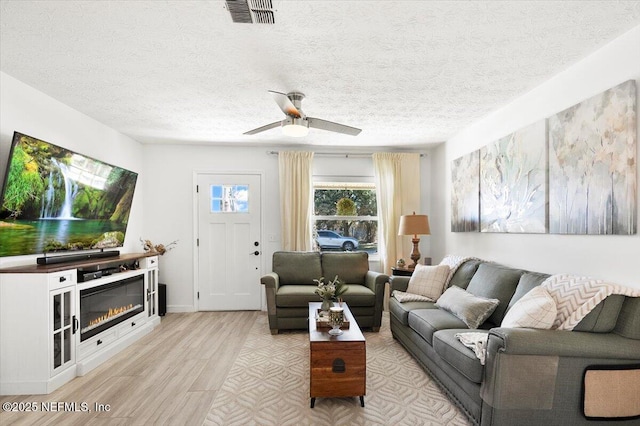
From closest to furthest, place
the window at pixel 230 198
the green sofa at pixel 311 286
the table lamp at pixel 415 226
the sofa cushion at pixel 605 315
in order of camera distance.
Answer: the sofa cushion at pixel 605 315
the green sofa at pixel 311 286
the table lamp at pixel 415 226
the window at pixel 230 198

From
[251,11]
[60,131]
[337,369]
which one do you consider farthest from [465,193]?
[60,131]

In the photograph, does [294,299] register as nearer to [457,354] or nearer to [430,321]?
[430,321]

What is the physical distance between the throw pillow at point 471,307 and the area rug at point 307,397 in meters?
0.62

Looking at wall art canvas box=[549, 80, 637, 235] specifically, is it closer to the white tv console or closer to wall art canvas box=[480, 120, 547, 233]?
wall art canvas box=[480, 120, 547, 233]

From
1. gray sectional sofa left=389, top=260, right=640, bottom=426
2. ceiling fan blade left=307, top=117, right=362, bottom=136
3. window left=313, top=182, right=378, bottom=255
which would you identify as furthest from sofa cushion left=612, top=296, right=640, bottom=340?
window left=313, top=182, right=378, bottom=255

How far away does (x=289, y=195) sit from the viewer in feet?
17.4

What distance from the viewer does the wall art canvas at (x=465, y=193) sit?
4098mm

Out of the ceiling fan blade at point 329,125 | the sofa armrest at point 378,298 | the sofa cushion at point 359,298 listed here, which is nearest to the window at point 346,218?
the sofa armrest at point 378,298

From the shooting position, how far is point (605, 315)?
7.06ft

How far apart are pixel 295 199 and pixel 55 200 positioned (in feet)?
9.85

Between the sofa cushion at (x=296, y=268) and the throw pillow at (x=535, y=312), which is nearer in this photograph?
the throw pillow at (x=535, y=312)

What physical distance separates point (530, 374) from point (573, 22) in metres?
2.17

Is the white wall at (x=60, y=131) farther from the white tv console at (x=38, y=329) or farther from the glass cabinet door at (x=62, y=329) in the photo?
the glass cabinet door at (x=62, y=329)

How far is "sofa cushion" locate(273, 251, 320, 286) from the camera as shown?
4766 millimetres
